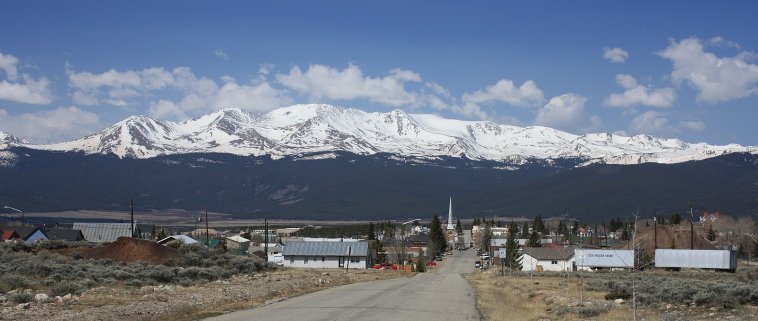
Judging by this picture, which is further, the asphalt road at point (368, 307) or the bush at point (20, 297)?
the bush at point (20, 297)

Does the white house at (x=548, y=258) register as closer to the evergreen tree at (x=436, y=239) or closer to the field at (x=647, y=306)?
the evergreen tree at (x=436, y=239)

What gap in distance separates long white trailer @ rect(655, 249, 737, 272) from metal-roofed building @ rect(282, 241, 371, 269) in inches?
1415

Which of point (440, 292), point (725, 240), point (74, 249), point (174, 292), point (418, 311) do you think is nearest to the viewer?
point (418, 311)

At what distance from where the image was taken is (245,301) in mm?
33312

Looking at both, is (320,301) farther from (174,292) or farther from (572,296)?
(572,296)

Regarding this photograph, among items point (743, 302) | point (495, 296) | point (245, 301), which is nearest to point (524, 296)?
point (495, 296)

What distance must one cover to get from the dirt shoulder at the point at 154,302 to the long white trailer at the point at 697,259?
198 ft

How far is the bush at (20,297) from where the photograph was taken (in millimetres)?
28559

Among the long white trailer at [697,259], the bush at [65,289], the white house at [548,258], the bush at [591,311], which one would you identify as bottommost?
the white house at [548,258]

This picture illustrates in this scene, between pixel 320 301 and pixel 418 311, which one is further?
pixel 320 301

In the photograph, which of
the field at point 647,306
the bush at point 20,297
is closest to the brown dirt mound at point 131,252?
the bush at point 20,297

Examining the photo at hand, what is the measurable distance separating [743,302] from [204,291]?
22.7 meters

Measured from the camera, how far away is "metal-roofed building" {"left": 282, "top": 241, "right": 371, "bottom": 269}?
104 meters

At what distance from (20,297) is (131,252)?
27663 millimetres
